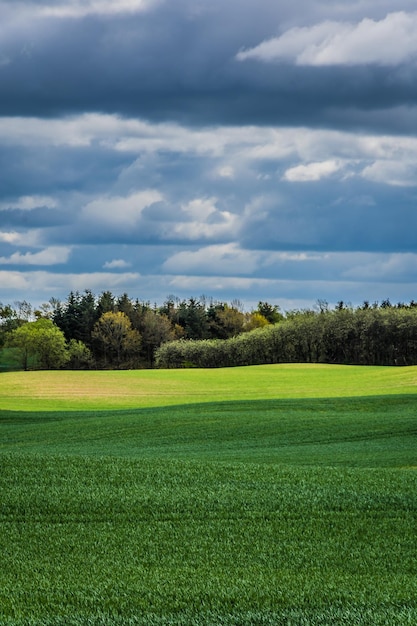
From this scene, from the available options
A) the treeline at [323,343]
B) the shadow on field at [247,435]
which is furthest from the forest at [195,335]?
the shadow on field at [247,435]

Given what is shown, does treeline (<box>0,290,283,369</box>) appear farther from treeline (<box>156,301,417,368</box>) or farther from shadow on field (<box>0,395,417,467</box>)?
shadow on field (<box>0,395,417,467</box>)

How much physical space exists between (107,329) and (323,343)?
89.9ft

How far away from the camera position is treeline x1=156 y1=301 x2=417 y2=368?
70938mm

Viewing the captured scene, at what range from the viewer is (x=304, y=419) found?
2522 centimetres

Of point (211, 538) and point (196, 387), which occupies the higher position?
point (211, 538)

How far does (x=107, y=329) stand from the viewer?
3580 inches

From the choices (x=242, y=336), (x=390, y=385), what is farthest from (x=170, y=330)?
(x=390, y=385)

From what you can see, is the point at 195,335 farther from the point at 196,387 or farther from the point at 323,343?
the point at 196,387

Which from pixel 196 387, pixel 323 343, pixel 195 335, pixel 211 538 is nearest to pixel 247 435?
pixel 211 538

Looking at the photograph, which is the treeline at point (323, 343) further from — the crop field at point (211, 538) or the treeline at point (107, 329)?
the crop field at point (211, 538)

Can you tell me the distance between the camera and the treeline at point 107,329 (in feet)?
271

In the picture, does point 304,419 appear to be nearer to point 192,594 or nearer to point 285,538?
point 285,538

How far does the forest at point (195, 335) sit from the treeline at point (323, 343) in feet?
0.30

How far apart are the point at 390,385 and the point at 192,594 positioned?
4118 centimetres
